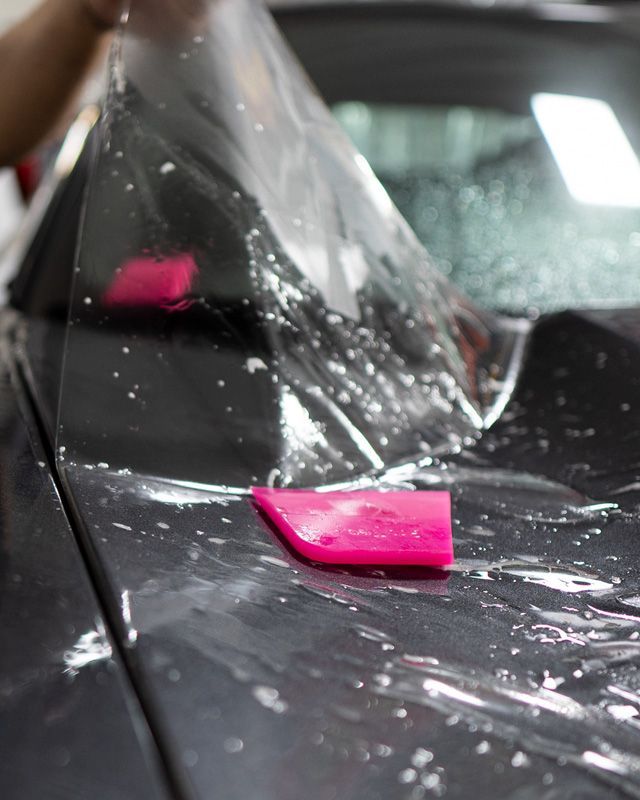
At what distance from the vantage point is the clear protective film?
2.49 ft

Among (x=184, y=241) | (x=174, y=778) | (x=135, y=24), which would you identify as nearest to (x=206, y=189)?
(x=184, y=241)

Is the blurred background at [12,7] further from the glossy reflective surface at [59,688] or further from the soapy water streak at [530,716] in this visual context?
the soapy water streak at [530,716]

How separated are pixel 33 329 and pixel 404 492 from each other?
0.54 m

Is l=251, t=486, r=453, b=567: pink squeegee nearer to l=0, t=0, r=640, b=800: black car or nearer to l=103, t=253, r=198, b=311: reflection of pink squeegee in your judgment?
l=0, t=0, r=640, b=800: black car

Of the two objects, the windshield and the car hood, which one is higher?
the windshield

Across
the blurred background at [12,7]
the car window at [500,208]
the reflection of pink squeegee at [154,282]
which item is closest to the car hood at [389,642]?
the reflection of pink squeegee at [154,282]

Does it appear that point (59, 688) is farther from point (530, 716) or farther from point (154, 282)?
point (154, 282)

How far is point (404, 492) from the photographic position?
729 mm

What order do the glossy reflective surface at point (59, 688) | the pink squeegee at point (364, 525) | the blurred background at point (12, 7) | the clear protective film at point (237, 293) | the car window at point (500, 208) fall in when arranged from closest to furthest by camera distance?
the glossy reflective surface at point (59, 688), the pink squeegee at point (364, 525), the clear protective film at point (237, 293), the car window at point (500, 208), the blurred background at point (12, 7)

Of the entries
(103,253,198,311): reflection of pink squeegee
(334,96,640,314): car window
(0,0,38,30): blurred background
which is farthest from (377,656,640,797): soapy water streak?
(0,0,38,30): blurred background

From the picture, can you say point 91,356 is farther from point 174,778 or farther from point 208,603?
point 174,778

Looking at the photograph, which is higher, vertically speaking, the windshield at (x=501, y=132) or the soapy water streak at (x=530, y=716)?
the windshield at (x=501, y=132)

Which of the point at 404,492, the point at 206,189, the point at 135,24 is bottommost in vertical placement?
the point at 404,492

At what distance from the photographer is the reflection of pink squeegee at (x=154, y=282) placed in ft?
2.60
